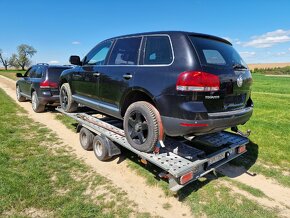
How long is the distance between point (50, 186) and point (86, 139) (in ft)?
5.51

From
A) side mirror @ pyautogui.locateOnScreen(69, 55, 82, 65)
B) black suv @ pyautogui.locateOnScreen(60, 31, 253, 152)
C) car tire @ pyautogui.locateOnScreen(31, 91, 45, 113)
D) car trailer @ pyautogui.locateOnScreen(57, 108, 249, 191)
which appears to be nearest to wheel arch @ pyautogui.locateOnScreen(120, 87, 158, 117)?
black suv @ pyautogui.locateOnScreen(60, 31, 253, 152)

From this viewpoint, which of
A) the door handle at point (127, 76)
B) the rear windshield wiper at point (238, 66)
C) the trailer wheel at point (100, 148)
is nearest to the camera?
the rear windshield wiper at point (238, 66)

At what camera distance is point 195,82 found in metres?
3.32

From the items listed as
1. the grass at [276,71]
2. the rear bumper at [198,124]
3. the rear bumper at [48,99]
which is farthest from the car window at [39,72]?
the grass at [276,71]

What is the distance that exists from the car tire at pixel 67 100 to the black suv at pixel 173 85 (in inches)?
76.0

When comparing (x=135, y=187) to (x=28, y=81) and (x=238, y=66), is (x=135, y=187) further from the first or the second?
(x=28, y=81)

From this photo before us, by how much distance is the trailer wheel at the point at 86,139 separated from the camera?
548cm

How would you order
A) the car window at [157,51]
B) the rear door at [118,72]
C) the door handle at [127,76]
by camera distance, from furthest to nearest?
the rear door at [118,72], the door handle at [127,76], the car window at [157,51]

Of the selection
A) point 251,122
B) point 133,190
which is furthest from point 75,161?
point 251,122

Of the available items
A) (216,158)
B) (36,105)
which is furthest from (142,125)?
(36,105)

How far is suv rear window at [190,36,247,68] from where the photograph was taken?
357cm

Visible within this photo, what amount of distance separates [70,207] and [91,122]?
2.41m

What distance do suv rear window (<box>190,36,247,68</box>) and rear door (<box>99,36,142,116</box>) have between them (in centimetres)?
108

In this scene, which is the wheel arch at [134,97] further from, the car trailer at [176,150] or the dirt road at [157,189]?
the dirt road at [157,189]
